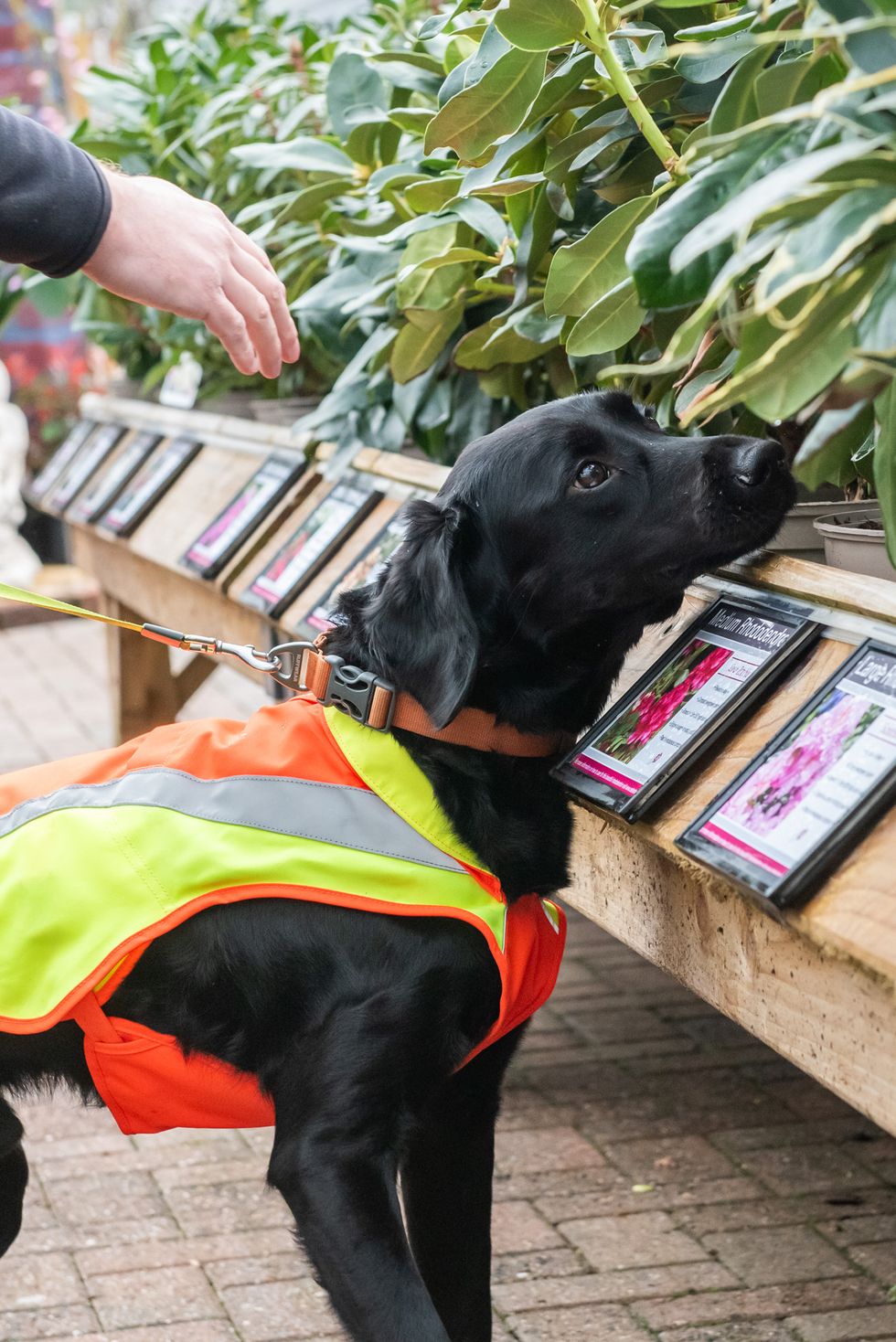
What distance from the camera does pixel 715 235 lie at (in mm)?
1146

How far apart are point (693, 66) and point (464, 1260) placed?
1.79m

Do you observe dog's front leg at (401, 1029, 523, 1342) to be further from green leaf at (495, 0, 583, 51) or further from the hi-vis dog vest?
green leaf at (495, 0, 583, 51)

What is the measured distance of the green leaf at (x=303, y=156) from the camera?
135 inches

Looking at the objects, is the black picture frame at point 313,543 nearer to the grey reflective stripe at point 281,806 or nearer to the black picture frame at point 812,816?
the grey reflective stripe at point 281,806

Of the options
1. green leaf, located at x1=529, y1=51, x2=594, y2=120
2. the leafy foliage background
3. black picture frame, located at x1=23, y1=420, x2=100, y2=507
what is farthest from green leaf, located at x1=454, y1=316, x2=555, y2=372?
black picture frame, located at x1=23, y1=420, x2=100, y2=507

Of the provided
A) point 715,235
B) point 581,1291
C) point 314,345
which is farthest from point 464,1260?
point 314,345

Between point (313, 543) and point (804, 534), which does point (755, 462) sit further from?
point (313, 543)

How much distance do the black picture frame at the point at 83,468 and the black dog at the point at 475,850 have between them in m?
3.98

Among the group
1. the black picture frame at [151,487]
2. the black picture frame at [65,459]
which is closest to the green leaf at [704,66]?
the black picture frame at [151,487]

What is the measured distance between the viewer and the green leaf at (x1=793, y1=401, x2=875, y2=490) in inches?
54.7

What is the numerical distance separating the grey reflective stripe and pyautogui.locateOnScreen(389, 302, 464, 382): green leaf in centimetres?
132

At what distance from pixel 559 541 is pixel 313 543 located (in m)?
1.30

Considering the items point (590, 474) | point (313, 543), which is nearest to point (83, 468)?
point (313, 543)

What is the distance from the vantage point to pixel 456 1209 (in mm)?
2227
